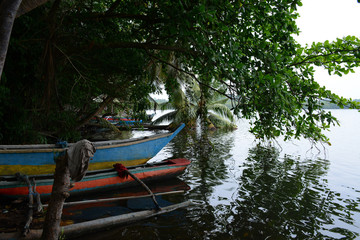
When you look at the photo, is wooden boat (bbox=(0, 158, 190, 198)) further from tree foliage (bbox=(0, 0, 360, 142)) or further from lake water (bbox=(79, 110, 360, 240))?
tree foliage (bbox=(0, 0, 360, 142))

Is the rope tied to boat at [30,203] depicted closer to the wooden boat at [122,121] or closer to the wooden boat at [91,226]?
the wooden boat at [91,226]

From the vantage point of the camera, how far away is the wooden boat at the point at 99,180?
17.1 feet

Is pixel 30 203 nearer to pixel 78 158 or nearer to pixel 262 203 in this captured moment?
pixel 78 158

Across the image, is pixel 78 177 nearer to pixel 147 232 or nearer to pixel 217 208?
pixel 147 232

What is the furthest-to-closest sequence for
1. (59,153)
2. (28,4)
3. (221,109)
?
(221,109) < (59,153) < (28,4)

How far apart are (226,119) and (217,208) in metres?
20.6

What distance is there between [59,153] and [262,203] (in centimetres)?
545

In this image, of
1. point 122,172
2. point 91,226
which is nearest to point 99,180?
point 122,172

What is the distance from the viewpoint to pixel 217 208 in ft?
19.6

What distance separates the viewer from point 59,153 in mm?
5957

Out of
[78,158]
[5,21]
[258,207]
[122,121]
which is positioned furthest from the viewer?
[122,121]

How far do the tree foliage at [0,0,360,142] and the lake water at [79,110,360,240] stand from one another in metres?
1.15

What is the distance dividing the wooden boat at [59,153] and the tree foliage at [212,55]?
3.80 feet

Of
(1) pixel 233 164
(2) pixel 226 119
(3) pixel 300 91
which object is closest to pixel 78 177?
(3) pixel 300 91
